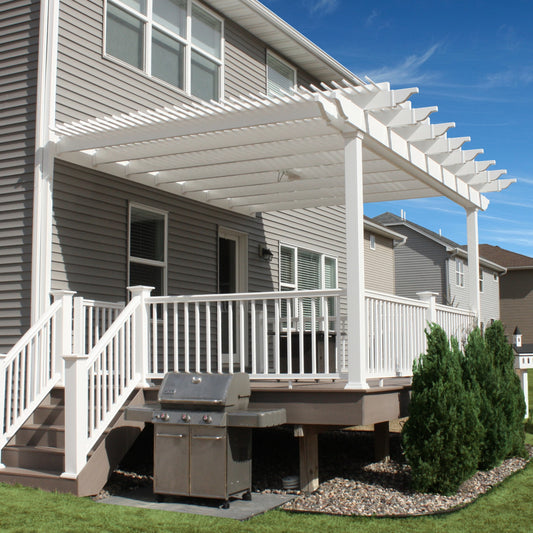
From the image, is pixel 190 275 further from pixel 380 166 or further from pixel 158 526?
pixel 158 526

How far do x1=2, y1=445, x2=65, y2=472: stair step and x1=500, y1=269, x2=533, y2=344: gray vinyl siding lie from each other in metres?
34.0

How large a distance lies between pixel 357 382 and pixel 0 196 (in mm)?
4687

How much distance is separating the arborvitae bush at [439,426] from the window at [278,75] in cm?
674

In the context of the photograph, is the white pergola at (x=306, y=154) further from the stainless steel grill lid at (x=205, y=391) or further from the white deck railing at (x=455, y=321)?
the stainless steel grill lid at (x=205, y=391)

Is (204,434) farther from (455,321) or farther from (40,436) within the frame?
(455,321)

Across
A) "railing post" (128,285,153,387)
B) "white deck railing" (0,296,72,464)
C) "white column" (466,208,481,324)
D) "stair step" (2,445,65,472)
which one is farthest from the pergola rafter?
"stair step" (2,445,65,472)

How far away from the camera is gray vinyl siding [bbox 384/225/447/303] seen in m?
30.2

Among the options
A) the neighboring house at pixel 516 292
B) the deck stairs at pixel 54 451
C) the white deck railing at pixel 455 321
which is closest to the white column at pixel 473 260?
the white deck railing at pixel 455 321

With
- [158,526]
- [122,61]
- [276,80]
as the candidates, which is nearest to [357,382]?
[158,526]

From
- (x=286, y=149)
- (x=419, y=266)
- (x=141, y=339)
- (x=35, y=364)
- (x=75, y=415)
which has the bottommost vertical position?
(x=75, y=415)

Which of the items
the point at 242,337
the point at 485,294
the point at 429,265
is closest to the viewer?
the point at 242,337

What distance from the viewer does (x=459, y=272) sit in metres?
31.6

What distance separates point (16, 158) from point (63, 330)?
2180 millimetres

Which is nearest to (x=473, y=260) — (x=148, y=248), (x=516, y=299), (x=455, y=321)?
(x=455, y=321)
